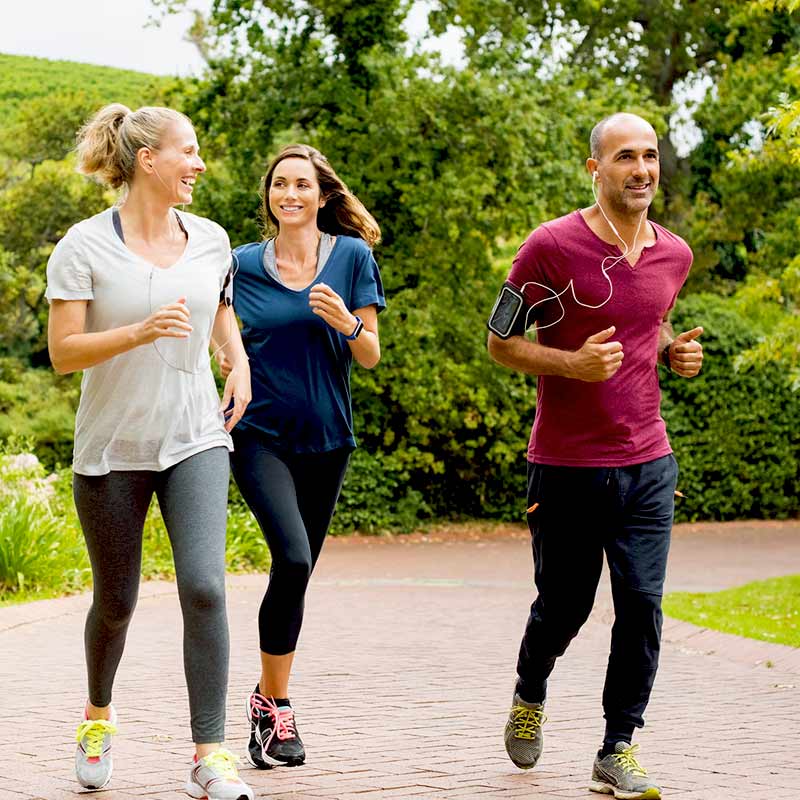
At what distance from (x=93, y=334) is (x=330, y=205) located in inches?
61.4

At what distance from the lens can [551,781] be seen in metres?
4.79

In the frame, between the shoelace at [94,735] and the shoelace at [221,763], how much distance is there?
1.80ft

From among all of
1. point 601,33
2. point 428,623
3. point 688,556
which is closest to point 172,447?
point 428,623

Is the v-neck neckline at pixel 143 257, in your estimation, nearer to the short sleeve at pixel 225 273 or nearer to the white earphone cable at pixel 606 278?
the short sleeve at pixel 225 273

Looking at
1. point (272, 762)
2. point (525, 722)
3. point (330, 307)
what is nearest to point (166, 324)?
point (330, 307)

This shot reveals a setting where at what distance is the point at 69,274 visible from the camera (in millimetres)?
4117

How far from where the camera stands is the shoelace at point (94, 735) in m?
4.50

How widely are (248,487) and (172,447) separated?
2.45 ft

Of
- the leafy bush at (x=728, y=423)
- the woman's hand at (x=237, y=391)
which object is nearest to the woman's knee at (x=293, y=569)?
the woman's hand at (x=237, y=391)

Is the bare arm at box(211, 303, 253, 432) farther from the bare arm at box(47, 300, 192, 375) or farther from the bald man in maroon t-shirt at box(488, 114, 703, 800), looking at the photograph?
the bald man in maroon t-shirt at box(488, 114, 703, 800)

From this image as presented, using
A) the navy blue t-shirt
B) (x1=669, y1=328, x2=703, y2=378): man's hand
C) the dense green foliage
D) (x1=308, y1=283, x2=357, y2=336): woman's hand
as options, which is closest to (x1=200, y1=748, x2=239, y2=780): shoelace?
the navy blue t-shirt

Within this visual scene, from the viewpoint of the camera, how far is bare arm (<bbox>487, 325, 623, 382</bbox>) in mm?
4340

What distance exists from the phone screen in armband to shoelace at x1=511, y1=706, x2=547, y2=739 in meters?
1.32

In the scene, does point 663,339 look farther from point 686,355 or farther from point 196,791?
point 196,791
